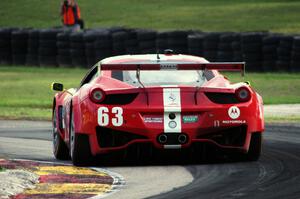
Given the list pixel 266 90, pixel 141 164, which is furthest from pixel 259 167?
pixel 266 90

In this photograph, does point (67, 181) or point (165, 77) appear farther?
point (165, 77)

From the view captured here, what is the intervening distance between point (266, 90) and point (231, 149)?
47.5 ft

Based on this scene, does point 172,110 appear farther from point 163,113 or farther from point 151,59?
point 151,59

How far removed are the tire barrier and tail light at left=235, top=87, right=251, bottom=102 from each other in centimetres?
1767

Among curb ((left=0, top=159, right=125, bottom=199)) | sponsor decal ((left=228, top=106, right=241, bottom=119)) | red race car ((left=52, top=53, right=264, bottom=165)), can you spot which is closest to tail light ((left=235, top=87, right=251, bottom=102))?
red race car ((left=52, top=53, right=264, bottom=165))

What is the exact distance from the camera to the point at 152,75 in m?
12.7

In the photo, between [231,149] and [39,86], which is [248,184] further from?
[39,86]

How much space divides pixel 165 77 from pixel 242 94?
2.97 feet

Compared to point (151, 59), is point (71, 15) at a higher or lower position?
lower

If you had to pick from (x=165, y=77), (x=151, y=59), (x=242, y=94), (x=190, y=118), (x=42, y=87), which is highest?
(x=151, y=59)

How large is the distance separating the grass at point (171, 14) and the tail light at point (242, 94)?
81.4 feet

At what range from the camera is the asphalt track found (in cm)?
973

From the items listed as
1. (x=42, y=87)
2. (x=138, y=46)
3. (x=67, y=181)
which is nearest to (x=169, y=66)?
(x=67, y=181)

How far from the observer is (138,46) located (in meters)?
33.4
